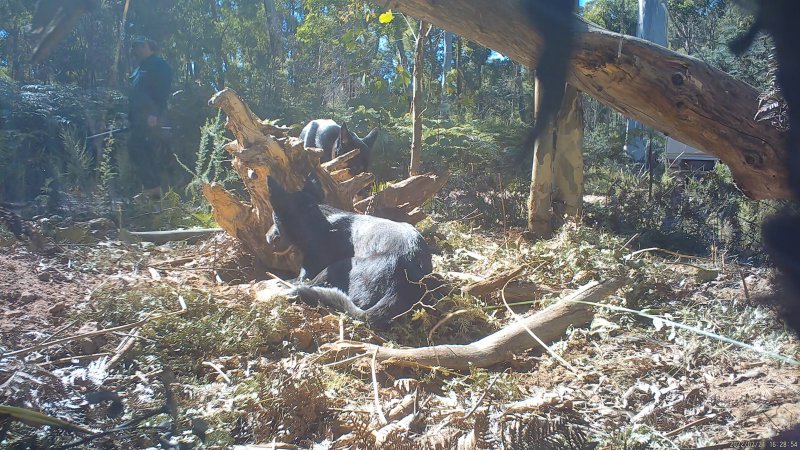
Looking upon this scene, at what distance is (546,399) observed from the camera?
314 centimetres

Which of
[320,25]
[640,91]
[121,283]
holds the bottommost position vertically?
[121,283]

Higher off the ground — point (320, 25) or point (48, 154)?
point (320, 25)

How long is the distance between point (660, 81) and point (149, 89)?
9.97 m

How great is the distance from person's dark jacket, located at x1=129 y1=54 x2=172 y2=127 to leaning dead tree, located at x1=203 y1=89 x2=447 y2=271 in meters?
4.74

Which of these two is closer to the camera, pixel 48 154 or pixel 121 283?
pixel 121 283

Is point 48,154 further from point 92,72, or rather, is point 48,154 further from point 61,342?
point 61,342

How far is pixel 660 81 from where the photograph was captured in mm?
2494

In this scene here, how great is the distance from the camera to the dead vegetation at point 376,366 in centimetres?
288

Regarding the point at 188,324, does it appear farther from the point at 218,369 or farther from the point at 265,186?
the point at 265,186

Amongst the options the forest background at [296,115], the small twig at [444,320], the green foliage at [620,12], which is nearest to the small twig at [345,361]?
the small twig at [444,320]

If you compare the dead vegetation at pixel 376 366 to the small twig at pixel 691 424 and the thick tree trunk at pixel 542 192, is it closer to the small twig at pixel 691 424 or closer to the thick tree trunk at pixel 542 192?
the small twig at pixel 691 424

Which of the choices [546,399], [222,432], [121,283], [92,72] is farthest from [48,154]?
[546,399]

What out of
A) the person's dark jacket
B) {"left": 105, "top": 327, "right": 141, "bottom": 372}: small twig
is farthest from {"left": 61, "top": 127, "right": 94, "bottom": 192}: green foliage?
{"left": 105, "top": 327, "right": 141, "bottom": 372}: small twig

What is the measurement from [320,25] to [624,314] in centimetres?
1124
